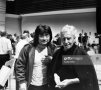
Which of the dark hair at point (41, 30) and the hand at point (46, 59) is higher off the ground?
the dark hair at point (41, 30)

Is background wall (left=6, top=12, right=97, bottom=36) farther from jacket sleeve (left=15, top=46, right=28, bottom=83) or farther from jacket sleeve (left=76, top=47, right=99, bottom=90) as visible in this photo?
jacket sleeve (left=76, top=47, right=99, bottom=90)

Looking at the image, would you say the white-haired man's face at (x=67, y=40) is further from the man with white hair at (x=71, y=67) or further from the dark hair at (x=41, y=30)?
the dark hair at (x=41, y=30)

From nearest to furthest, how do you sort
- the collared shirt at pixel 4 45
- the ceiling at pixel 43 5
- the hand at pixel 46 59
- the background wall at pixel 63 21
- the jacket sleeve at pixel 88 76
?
the jacket sleeve at pixel 88 76
the hand at pixel 46 59
the ceiling at pixel 43 5
the collared shirt at pixel 4 45
the background wall at pixel 63 21

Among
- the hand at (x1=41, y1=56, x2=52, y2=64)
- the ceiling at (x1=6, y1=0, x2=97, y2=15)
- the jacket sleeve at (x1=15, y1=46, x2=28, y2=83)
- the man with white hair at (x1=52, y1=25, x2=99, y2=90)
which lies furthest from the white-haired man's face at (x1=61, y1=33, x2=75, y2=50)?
the ceiling at (x1=6, y1=0, x2=97, y2=15)

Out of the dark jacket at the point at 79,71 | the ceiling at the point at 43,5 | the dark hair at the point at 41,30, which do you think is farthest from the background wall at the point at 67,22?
the dark jacket at the point at 79,71

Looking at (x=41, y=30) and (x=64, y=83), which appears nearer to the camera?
(x=64, y=83)

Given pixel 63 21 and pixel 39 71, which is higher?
pixel 63 21

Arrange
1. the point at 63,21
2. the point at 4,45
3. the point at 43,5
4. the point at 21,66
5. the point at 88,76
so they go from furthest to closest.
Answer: the point at 63,21 < the point at 43,5 < the point at 4,45 < the point at 21,66 < the point at 88,76

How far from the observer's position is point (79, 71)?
214 centimetres

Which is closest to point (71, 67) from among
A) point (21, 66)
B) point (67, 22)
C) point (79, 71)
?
point (79, 71)

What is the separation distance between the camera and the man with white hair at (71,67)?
207 cm

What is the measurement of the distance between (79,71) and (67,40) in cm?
27

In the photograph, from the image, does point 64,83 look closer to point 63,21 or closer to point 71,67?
point 71,67

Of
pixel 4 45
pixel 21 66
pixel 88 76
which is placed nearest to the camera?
pixel 88 76
